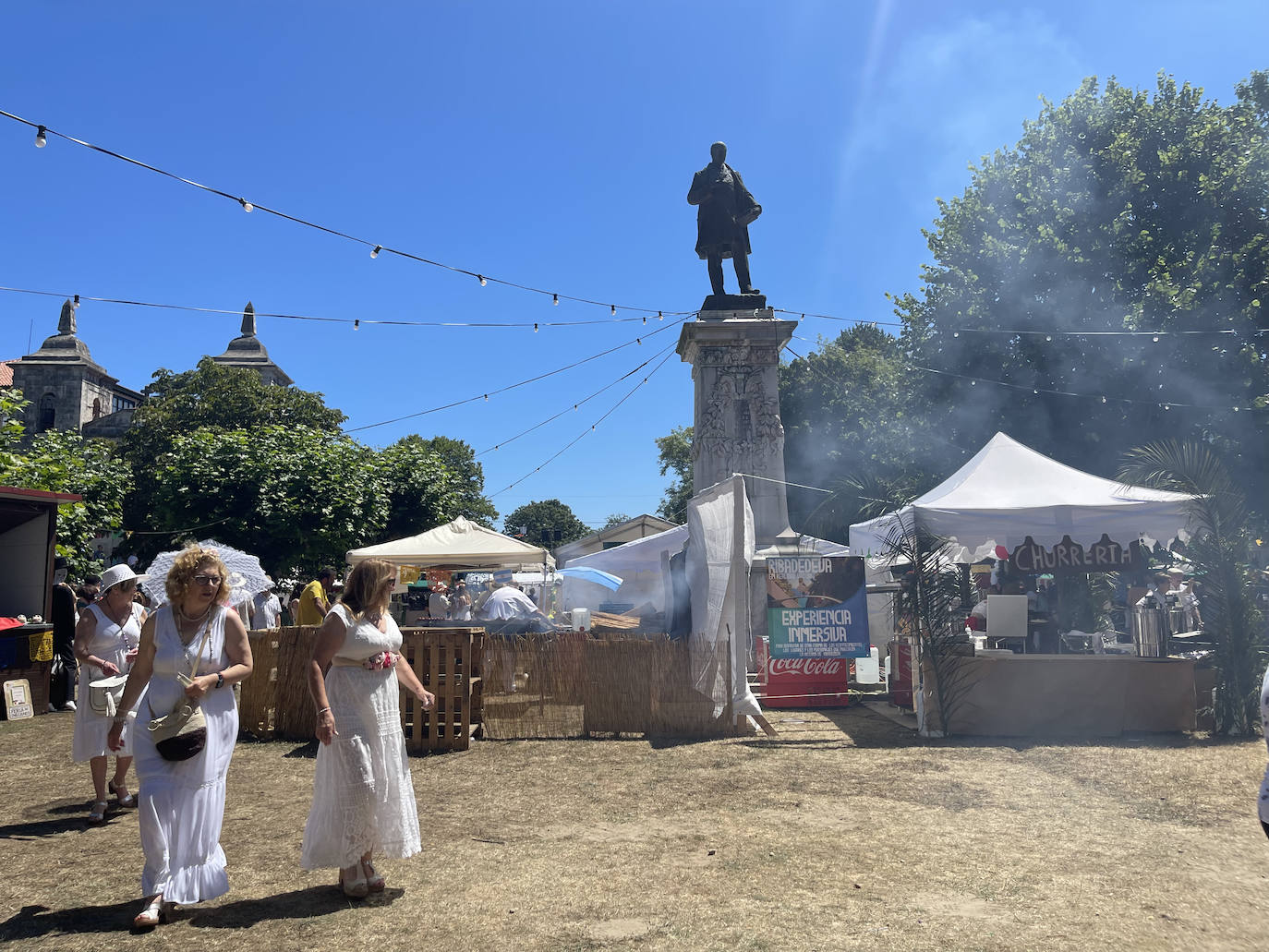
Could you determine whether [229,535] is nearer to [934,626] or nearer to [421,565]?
[421,565]

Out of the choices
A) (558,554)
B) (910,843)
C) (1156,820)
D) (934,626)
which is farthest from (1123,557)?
(558,554)

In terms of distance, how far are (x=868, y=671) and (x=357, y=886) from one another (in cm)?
960

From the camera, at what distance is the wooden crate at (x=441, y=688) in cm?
846

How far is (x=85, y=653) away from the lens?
6.25m

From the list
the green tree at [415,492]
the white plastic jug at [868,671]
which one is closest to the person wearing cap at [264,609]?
the white plastic jug at [868,671]

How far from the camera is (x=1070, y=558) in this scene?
10.8 m

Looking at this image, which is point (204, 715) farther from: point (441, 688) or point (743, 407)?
point (743, 407)

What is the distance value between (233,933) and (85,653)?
316cm

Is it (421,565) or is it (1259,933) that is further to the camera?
(421,565)

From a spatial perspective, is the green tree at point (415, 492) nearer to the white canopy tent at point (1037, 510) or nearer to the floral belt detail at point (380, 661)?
the white canopy tent at point (1037, 510)

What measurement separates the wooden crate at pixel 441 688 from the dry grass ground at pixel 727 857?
0.54 m

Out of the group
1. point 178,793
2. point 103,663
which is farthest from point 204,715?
point 103,663

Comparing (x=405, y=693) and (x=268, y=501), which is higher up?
(x=268, y=501)

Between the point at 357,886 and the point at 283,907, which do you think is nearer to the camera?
the point at 283,907
